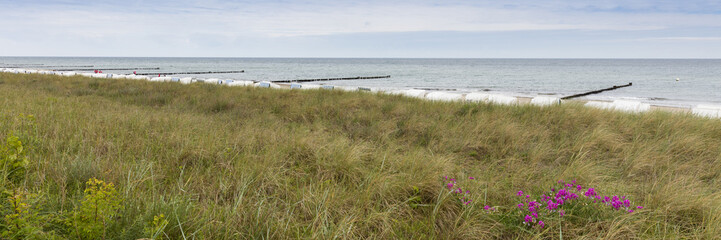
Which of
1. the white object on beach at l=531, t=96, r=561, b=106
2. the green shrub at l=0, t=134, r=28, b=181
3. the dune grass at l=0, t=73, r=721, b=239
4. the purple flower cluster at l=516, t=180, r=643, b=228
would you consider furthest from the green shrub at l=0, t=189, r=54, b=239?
the white object on beach at l=531, t=96, r=561, b=106

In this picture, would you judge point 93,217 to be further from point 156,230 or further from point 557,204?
point 557,204

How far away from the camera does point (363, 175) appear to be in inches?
170

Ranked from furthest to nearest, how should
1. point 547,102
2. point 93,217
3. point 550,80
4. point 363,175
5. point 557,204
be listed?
1. point 550,80
2. point 547,102
3. point 363,175
4. point 557,204
5. point 93,217

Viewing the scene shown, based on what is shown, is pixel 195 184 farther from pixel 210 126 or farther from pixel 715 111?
pixel 715 111

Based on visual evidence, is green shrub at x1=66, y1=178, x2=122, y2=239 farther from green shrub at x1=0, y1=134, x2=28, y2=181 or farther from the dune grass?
green shrub at x1=0, y1=134, x2=28, y2=181

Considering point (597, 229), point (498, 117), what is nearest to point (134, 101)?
point (498, 117)

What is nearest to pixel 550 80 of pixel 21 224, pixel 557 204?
pixel 557 204

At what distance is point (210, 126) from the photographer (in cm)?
686

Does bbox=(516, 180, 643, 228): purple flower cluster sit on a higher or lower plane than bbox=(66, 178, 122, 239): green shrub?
lower

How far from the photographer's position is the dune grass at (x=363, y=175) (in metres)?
2.87

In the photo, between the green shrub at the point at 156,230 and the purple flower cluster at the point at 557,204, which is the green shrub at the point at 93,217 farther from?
the purple flower cluster at the point at 557,204

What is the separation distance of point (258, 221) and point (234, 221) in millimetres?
172

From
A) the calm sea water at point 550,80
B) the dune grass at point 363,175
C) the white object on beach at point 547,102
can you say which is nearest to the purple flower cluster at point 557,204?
the dune grass at point 363,175

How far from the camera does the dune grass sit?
9.41ft
